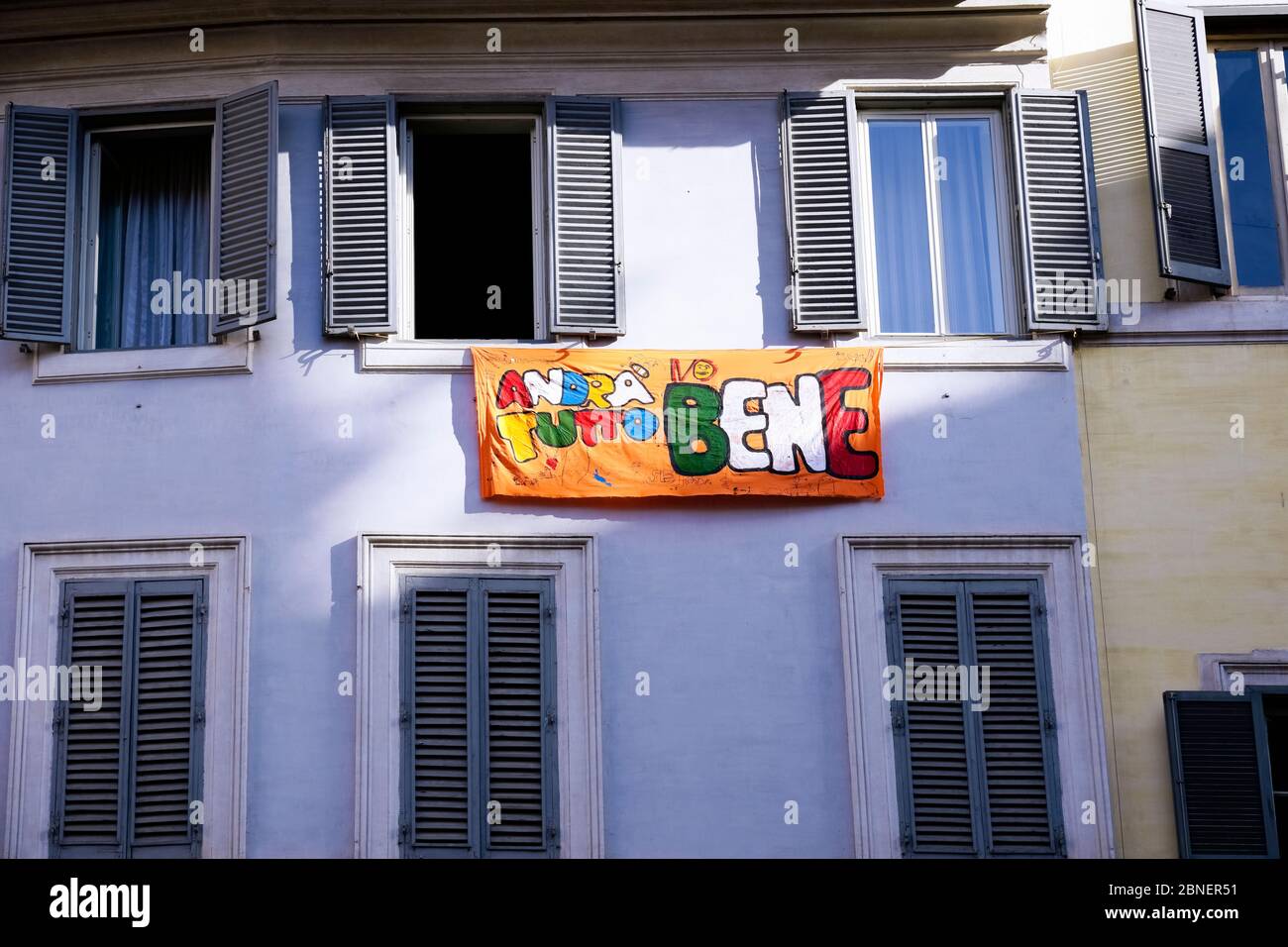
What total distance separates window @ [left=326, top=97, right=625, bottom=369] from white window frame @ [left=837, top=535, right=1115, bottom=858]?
2194 millimetres

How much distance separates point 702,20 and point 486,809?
513cm

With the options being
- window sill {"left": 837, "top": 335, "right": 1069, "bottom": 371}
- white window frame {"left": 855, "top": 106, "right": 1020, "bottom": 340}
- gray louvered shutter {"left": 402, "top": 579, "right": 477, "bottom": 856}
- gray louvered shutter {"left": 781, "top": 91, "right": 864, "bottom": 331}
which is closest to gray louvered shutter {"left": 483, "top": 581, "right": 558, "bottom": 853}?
gray louvered shutter {"left": 402, "top": 579, "right": 477, "bottom": 856}

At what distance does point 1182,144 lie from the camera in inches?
535

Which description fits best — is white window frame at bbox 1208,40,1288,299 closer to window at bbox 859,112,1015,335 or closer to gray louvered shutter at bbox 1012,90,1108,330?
gray louvered shutter at bbox 1012,90,1108,330

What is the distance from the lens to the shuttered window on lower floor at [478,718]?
40.2 ft

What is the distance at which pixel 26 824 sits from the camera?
40.3ft

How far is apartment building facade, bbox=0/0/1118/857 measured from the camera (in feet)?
40.5

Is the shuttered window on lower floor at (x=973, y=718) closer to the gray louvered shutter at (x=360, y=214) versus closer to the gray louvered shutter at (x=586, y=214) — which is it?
the gray louvered shutter at (x=586, y=214)

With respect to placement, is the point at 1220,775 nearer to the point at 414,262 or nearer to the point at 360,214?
the point at 414,262

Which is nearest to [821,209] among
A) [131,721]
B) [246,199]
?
[246,199]

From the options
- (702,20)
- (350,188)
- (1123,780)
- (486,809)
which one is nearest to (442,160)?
(350,188)

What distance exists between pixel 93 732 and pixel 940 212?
611 cm

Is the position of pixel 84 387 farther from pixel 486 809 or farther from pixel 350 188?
pixel 486 809
